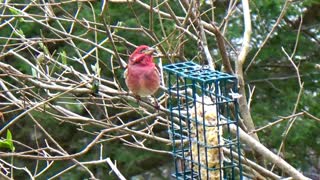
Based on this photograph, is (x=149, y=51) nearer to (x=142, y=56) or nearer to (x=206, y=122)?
(x=142, y=56)

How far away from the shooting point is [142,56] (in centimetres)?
498

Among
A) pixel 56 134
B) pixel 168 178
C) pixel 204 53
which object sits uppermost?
pixel 204 53

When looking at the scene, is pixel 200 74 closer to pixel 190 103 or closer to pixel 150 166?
pixel 190 103

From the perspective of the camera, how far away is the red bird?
4.91m

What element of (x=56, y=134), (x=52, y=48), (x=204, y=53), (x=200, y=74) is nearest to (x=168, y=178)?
(x=56, y=134)

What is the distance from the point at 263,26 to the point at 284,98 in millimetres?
873

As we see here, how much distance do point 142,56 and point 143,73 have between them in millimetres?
112

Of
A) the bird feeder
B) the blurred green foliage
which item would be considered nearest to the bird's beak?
the bird feeder

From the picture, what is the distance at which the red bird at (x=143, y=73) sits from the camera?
4914mm

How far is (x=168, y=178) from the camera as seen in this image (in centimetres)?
982

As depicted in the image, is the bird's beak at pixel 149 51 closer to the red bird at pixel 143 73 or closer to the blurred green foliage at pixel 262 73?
the red bird at pixel 143 73

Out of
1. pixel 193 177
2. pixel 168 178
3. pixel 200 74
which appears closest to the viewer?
pixel 200 74

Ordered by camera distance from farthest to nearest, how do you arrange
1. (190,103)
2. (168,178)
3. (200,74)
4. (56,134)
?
(168,178)
(56,134)
(190,103)
(200,74)

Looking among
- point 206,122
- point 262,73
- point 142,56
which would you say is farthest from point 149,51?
point 262,73
